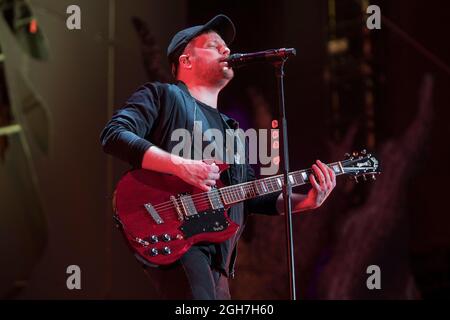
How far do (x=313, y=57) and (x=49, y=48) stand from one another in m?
2.00

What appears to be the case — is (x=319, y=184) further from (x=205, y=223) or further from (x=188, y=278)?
(x=188, y=278)

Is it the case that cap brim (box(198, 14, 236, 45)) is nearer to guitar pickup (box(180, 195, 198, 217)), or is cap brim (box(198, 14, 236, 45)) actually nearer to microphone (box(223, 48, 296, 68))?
microphone (box(223, 48, 296, 68))

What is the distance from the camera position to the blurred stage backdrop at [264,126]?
4133mm

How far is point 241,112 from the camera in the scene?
4.45 metres

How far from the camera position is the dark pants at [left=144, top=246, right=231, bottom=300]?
237 cm

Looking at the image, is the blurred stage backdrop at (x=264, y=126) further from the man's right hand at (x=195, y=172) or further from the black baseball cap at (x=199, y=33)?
the man's right hand at (x=195, y=172)

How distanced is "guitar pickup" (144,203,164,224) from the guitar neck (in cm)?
32

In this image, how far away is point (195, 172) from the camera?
2.41m

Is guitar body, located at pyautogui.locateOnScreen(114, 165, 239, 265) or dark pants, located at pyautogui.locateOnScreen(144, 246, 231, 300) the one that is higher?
guitar body, located at pyautogui.locateOnScreen(114, 165, 239, 265)

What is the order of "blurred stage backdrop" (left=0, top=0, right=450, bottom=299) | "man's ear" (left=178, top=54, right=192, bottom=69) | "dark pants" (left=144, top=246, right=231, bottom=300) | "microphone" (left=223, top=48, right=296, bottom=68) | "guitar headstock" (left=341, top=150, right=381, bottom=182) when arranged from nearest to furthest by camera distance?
"dark pants" (left=144, top=246, right=231, bottom=300) < "microphone" (left=223, top=48, right=296, bottom=68) < "man's ear" (left=178, top=54, right=192, bottom=69) < "guitar headstock" (left=341, top=150, right=381, bottom=182) < "blurred stage backdrop" (left=0, top=0, right=450, bottom=299)

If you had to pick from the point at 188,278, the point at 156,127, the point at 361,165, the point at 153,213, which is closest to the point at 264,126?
the point at 361,165

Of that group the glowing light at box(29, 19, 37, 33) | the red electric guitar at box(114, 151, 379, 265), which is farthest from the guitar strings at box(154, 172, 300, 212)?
the glowing light at box(29, 19, 37, 33)

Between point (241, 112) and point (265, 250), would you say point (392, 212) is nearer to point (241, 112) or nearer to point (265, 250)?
point (265, 250)

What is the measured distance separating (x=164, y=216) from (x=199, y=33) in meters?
0.97
